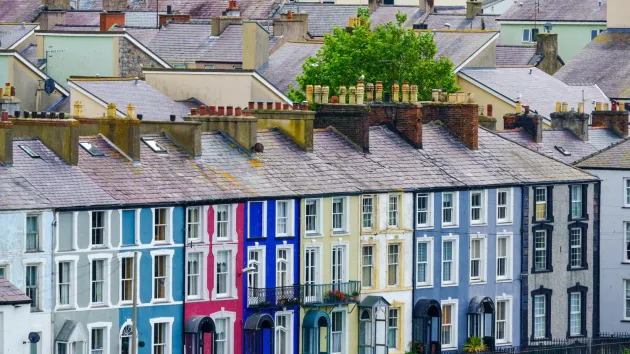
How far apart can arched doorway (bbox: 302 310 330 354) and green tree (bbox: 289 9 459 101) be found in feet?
117

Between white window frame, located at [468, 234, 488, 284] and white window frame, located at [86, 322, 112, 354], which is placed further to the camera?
white window frame, located at [468, 234, 488, 284]

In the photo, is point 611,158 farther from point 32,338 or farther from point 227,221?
point 32,338

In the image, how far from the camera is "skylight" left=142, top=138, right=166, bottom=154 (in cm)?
9506

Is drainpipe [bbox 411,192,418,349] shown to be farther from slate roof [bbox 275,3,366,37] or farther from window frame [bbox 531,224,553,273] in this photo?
slate roof [bbox 275,3,366,37]

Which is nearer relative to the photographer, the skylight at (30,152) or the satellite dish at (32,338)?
the satellite dish at (32,338)

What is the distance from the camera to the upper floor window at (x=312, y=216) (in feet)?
317

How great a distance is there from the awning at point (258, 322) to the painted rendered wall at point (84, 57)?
45.9m

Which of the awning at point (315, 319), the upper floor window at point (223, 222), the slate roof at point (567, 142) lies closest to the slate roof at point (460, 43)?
the slate roof at point (567, 142)

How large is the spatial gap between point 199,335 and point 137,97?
3246cm

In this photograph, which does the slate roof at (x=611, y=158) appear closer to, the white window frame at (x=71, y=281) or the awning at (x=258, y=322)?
the awning at (x=258, y=322)

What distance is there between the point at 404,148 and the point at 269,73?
4060 centimetres

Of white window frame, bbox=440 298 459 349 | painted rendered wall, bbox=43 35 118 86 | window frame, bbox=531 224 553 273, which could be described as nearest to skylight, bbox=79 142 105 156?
white window frame, bbox=440 298 459 349

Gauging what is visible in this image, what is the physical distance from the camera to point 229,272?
93250mm

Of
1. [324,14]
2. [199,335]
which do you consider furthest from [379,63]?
[324,14]
